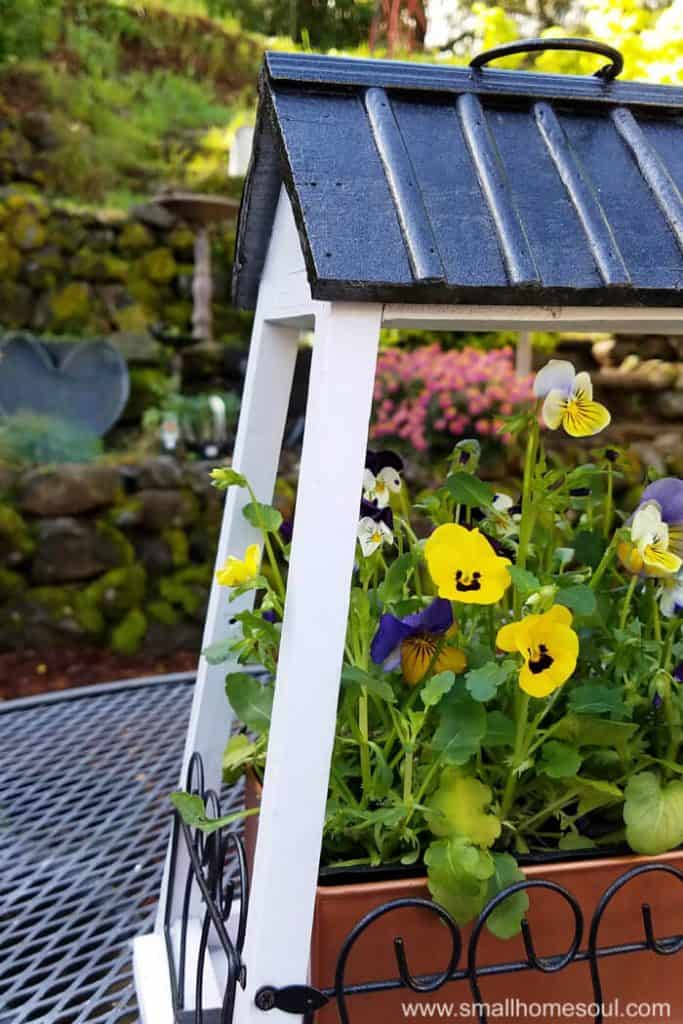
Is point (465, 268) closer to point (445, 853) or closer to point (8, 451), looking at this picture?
point (445, 853)

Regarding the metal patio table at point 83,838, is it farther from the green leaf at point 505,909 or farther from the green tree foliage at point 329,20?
the green tree foliage at point 329,20

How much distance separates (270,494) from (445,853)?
358 mm

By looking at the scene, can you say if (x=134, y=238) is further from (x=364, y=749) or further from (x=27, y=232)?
(x=364, y=749)

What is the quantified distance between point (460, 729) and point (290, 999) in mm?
207

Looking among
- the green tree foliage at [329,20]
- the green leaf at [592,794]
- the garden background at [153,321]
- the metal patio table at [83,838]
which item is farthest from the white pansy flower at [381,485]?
the green tree foliage at [329,20]

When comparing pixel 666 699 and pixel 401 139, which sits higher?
pixel 401 139

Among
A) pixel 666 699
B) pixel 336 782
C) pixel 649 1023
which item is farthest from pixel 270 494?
pixel 649 1023

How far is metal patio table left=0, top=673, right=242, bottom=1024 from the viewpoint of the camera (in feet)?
2.73

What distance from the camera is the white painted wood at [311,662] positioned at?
0.55 m

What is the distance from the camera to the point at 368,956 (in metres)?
0.61

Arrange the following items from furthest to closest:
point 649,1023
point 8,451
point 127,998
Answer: point 8,451 → point 127,998 → point 649,1023

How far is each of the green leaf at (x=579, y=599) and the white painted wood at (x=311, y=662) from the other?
18cm

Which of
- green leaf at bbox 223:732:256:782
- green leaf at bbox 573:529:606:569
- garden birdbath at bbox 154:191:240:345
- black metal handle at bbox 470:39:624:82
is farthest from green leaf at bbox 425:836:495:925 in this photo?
garden birdbath at bbox 154:191:240:345

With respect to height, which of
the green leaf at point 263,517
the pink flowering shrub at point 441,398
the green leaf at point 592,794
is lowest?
the green leaf at point 592,794
